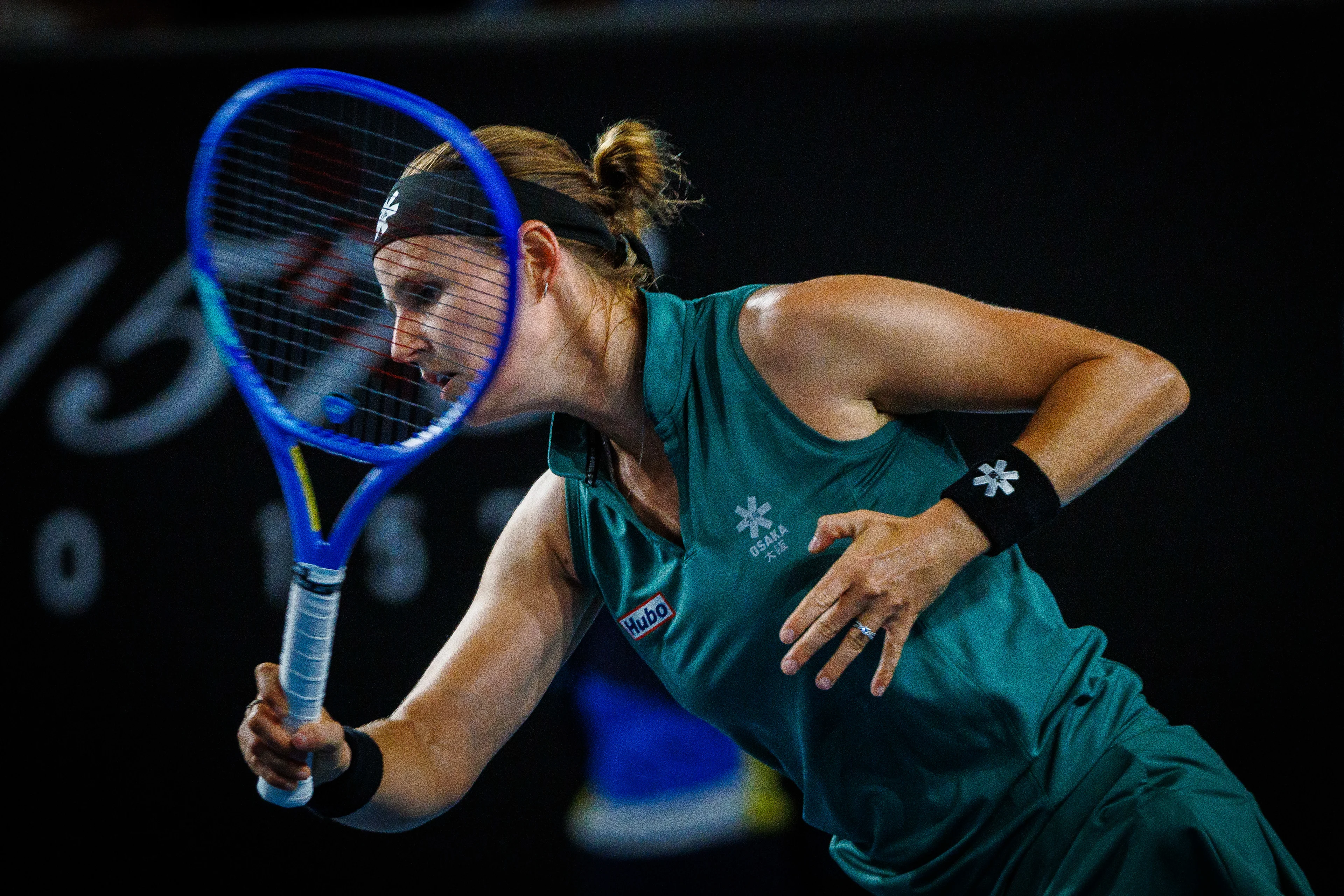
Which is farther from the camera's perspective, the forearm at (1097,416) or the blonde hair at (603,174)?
the blonde hair at (603,174)

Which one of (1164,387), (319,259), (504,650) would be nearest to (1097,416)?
(1164,387)

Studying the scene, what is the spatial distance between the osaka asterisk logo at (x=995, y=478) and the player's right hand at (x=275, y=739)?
2.10 feet

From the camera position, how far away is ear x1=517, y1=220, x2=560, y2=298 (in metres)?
1.27

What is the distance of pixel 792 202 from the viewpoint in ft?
7.58

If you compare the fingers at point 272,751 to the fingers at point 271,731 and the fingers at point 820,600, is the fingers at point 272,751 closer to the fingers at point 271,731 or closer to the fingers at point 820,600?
the fingers at point 271,731

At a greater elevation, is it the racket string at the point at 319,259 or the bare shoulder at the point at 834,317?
the bare shoulder at the point at 834,317

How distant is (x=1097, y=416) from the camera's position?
1160 millimetres

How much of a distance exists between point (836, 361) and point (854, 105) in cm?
123

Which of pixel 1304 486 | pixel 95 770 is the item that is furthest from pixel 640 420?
pixel 95 770

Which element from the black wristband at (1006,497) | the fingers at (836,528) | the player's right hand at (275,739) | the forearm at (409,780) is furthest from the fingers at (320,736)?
the black wristband at (1006,497)

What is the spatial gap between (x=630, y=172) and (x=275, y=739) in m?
0.72

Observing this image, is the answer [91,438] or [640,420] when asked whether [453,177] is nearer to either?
[640,420]

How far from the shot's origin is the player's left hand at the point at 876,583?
1.07 m

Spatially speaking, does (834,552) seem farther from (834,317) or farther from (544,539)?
(544,539)
